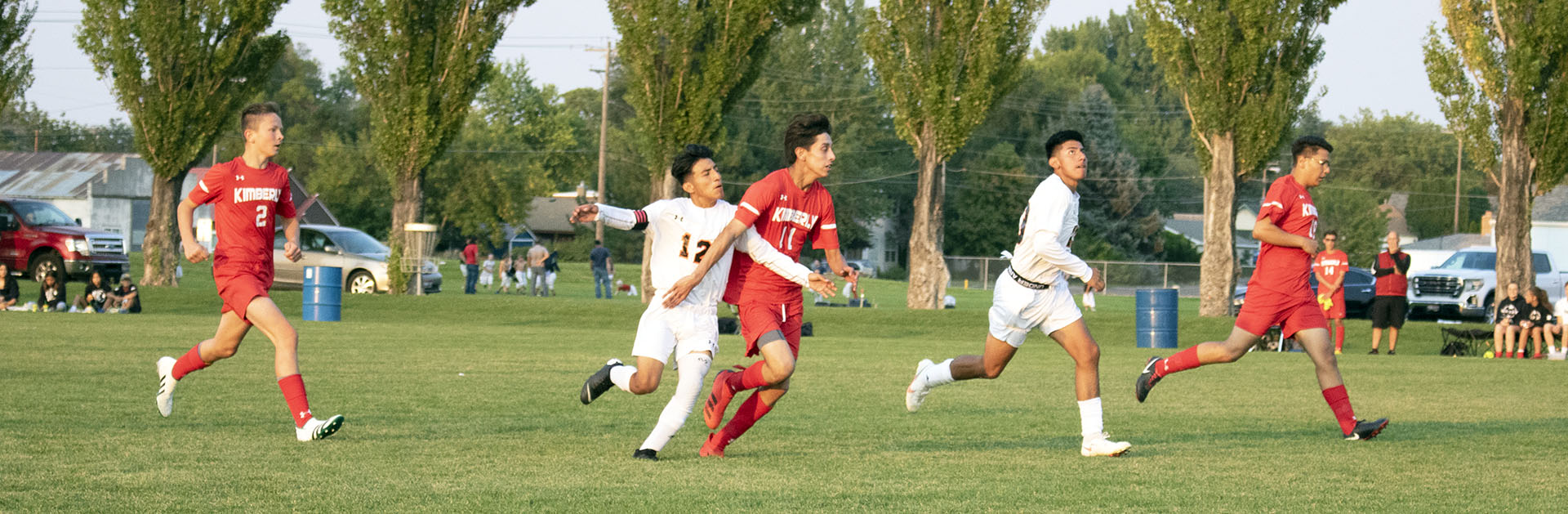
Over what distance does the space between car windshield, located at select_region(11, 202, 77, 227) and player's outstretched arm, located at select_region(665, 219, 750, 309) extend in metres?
30.0

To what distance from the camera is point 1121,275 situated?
2303 inches

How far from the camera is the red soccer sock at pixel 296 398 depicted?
23.9 feet

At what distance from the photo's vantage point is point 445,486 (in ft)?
18.9


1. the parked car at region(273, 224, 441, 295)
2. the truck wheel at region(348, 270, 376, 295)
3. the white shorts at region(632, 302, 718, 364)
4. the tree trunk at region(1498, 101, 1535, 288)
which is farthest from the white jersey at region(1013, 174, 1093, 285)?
the truck wheel at region(348, 270, 376, 295)

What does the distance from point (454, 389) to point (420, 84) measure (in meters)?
19.6

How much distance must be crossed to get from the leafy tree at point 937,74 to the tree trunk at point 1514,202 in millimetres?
8955

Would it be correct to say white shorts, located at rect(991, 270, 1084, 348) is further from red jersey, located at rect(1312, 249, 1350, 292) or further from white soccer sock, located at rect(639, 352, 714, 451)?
red jersey, located at rect(1312, 249, 1350, 292)

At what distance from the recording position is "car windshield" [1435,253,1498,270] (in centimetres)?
3228

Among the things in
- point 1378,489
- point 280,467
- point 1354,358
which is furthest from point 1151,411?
point 1354,358

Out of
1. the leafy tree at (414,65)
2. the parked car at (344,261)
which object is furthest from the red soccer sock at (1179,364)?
the parked car at (344,261)

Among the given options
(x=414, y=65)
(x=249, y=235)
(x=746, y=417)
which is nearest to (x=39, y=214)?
(x=414, y=65)

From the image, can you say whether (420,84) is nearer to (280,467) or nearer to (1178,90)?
(1178,90)

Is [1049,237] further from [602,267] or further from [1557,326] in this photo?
[602,267]

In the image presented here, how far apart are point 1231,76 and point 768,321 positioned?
68.4 feet
